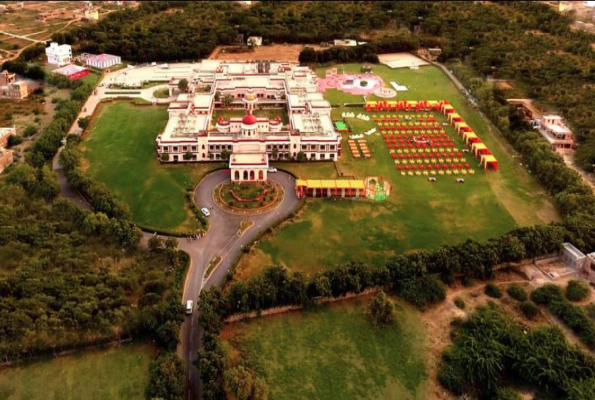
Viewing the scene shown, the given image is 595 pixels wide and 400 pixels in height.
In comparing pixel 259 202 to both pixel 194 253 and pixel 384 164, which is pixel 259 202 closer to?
pixel 194 253

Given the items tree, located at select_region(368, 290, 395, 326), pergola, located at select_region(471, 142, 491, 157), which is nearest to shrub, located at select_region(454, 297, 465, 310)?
tree, located at select_region(368, 290, 395, 326)

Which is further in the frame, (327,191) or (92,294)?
(327,191)

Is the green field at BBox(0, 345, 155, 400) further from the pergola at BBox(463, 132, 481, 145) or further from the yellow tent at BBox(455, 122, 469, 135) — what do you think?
the yellow tent at BBox(455, 122, 469, 135)

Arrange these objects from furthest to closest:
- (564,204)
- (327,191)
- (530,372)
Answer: (327,191), (564,204), (530,372)

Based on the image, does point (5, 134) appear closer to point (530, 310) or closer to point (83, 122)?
point (83, 122)

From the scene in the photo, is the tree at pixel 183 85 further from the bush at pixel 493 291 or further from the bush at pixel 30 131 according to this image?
the bush at pixel 493 291

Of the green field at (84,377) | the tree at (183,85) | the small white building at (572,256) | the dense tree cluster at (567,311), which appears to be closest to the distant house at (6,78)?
the tree at (183,85)

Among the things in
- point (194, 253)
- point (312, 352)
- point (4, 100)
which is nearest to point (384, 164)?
point (194, 253)

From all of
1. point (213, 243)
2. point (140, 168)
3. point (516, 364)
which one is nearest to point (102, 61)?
point (140, 168)
